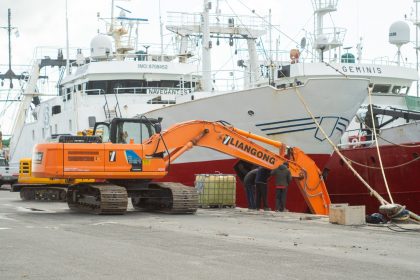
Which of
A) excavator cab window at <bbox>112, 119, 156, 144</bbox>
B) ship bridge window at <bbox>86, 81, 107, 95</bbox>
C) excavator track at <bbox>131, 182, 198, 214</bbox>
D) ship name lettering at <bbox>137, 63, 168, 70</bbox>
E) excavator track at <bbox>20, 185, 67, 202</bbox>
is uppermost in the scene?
ship name lettering at <bbox>137, 63, 168, 70</bbox>

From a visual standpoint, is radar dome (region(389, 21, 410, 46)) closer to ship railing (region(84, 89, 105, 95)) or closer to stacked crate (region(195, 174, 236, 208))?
ship railing (region(84, 89, 105, 95))

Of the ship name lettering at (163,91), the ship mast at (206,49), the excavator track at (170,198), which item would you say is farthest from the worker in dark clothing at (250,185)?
the ship name lettering at (163,91)

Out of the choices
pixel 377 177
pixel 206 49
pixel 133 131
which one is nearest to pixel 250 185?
pixel 133 131

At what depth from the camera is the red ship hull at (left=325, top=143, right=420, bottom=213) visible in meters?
18.1

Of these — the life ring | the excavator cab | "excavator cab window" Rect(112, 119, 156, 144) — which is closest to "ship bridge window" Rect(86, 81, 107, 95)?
the life ring

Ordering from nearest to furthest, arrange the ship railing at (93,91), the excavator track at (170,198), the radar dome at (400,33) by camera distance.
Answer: the excavator track at (170,198), the radar dome at (400,33), the ship railing at (93,91)

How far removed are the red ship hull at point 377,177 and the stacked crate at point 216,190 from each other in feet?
12.4

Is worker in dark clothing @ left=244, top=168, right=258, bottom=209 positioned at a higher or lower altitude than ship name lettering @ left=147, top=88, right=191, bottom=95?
lower

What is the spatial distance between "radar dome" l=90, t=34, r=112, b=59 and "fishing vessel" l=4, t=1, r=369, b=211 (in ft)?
0.15

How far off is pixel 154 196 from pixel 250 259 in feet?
26.4

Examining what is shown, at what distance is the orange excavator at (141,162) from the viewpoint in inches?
599

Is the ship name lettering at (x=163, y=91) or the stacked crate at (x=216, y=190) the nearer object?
the stacked crate at (x=216, y=190)

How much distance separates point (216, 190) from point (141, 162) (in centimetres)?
343

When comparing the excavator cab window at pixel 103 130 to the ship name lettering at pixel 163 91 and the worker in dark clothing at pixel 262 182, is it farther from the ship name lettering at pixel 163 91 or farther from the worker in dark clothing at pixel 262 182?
the ship name lettering at pixel 163 91
